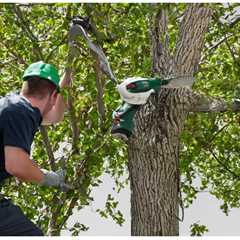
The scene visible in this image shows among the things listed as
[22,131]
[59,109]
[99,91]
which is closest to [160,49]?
[99,91]

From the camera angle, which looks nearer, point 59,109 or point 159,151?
point 59,109

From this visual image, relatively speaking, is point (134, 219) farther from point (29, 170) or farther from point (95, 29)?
point (29, 170)

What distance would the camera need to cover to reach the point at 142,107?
20.7ft

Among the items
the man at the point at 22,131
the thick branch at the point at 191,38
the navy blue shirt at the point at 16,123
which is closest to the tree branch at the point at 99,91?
the thick branch at the point at 191,38

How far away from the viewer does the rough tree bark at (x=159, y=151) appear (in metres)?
6.27

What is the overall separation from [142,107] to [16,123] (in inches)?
96.4

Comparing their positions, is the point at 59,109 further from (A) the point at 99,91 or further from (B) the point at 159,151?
(B) the point at 159,151

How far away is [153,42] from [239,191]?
3.72 meters

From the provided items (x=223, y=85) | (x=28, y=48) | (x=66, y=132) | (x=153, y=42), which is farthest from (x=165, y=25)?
(x=66, y=132)

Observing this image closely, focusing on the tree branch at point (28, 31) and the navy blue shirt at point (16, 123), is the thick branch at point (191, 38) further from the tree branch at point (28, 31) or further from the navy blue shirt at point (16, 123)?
the navy blue shirt at point (16, 123)

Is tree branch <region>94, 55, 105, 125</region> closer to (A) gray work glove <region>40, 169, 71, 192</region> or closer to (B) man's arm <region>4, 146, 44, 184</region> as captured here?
(A) gray work glove <region>40, 169, 71, 192</region>

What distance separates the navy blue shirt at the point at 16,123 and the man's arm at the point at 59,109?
45.1 inches

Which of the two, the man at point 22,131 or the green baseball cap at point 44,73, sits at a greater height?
the green baseball cap at point 44,73

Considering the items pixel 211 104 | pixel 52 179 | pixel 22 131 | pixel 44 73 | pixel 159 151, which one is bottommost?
pixel 52 179
